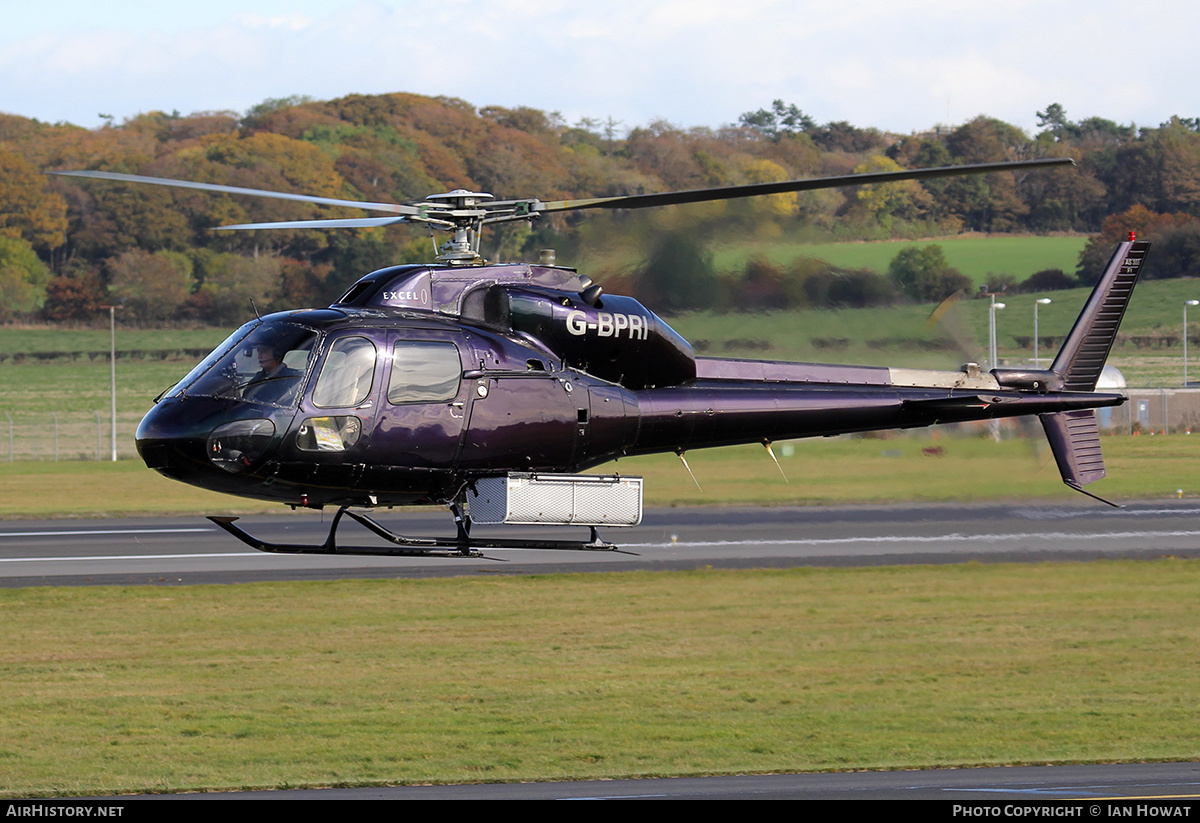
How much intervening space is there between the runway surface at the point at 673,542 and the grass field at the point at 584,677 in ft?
6.80

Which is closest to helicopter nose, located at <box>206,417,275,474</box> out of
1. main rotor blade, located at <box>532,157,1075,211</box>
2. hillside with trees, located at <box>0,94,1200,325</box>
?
main rotor blade, located at <box>532,157,1075,211</box>

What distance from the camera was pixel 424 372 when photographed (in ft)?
48.3

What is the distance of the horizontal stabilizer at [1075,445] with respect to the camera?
20875 mm

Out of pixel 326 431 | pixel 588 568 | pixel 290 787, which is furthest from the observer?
pixel 588 568

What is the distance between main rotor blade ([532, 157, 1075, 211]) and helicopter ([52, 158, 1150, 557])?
0.05 metres

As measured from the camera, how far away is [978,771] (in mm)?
24109

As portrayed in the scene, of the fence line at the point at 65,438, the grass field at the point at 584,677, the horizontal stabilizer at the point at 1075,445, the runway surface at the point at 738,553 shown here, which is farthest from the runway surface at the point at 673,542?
the fence line at the point at 65,438

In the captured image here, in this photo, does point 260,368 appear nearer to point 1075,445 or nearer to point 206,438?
point 206,438

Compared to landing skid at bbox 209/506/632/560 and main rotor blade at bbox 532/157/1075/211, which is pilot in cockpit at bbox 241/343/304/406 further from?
main rotor blade at bbox 532/157/1075/211

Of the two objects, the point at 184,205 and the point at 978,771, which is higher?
the point at 184,205

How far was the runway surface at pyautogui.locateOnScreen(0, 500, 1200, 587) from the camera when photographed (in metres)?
36.1

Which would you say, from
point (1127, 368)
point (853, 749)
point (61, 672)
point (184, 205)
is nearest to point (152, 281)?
point (184, 205)
